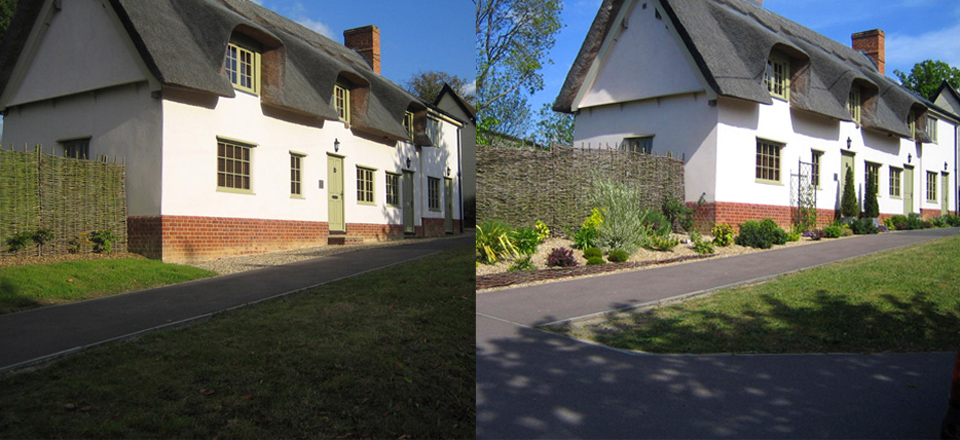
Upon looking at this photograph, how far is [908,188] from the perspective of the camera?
1803 centimetres

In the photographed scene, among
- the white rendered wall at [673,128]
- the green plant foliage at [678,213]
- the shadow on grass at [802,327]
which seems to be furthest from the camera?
the white rendered wall at [673,128]

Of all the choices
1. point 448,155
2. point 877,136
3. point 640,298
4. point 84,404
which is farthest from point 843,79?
point 84,404

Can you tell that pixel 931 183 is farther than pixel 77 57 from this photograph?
Yes

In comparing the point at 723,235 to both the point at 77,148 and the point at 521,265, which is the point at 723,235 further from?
the point at 77,148

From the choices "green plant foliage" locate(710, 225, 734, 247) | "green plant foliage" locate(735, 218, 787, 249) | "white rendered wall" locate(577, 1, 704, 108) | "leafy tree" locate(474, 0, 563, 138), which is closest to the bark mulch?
"leafy tree" locate(474, 0, 563, 138)

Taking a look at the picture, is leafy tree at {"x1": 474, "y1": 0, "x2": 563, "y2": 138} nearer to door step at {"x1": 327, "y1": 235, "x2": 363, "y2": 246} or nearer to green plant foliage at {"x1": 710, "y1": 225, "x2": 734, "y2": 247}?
door step at {"x1": 327, "y1": 235, "x2": 363, "y2": 246}

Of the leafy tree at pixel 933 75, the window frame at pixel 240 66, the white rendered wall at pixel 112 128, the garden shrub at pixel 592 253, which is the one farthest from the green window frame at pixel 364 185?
the garden shrub at pixel 592 253

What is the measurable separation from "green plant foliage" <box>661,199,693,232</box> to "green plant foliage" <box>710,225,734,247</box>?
168cm

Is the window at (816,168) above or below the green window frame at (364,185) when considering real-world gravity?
above

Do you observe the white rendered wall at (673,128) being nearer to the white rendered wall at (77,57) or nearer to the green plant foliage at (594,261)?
the green plant foliage at (594,261)

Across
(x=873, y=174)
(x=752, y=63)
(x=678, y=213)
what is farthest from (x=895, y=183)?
(x=678, y=213)

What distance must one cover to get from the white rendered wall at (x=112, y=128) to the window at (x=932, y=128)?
55.1ft

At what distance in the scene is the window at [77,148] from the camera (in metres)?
1.75

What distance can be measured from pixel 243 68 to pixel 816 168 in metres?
22.1
